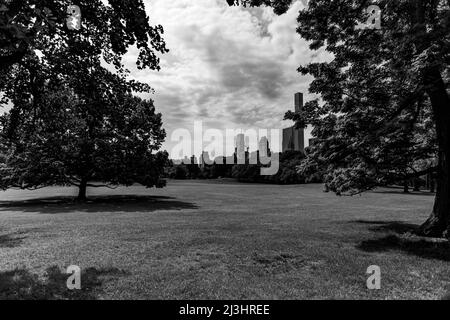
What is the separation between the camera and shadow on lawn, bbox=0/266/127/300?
19.8 ft

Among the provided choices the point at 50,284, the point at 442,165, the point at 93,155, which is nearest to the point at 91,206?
the point at 93,155

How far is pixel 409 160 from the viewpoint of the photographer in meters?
14.4

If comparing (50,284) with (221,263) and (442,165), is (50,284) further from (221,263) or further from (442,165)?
(442,165)

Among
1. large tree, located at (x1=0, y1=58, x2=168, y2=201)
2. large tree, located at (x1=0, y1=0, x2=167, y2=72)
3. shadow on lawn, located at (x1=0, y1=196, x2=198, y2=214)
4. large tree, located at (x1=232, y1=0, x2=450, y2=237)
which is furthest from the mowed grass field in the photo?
large tree, located at (x1=0, y1=58, x2=168, y2=201)

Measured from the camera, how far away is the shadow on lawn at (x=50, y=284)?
602cm

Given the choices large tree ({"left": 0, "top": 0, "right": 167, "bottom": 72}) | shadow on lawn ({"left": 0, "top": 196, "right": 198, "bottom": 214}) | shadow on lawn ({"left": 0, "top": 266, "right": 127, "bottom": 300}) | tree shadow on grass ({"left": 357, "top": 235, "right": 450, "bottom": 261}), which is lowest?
shadow on lawn ({"left": 0, "top": 196, "right": 198, "bottom": 214})

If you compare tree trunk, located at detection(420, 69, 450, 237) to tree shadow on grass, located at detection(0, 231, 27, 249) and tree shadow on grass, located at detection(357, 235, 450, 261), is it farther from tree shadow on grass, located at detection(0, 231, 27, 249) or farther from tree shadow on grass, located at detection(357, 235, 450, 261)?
tree shadow on grass, located at detection(0, 231, 27, 249)

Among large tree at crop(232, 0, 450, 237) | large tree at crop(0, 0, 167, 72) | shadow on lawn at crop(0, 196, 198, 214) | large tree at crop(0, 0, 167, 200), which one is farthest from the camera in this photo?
shadow on lawn at crop(0, 196, 198, 214)

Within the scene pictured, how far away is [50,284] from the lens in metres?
6.71

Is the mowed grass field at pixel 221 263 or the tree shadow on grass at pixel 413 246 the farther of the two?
the tree shadow on grass at pixel 413 246

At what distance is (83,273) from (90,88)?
225 inches

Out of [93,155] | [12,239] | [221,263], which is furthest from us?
[93,155]

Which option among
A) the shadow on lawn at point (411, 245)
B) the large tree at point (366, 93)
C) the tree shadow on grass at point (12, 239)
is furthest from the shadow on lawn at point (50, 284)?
the large tree at point (366, 93)

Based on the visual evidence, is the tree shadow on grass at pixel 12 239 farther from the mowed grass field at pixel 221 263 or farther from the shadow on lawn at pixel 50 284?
the shadow on lawn at pixel 50 284
